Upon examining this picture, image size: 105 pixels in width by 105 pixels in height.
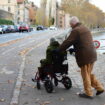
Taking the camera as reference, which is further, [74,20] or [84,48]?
[74,20]

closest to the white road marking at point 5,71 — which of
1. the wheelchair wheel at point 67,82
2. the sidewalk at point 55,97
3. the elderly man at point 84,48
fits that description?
the sidewalk at point 55,97

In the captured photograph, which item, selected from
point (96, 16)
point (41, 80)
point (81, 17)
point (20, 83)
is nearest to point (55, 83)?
point (41, 80)

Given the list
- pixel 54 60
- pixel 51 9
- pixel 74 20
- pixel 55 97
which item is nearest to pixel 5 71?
pixel 54 60

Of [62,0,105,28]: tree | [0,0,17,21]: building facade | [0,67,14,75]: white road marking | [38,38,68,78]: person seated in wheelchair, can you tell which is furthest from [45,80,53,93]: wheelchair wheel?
[0,0,17,21]: building facade

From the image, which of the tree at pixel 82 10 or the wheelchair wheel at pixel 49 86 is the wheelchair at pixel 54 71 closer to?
the wheelchair wheel at pixel 49 86

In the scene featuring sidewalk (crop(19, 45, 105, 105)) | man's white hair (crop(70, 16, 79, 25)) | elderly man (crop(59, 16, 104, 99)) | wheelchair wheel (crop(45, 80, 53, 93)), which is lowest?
sidewalk (crop(19, 45, 105, 105))

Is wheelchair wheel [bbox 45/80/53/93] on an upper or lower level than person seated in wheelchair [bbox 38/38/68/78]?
lower

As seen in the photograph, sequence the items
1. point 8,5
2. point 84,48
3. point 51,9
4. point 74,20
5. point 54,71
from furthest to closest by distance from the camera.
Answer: point 51,9 → point 8,5 → point 54,71 → point 74,20 → point 84,48

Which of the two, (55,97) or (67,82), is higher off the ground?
(67,82)

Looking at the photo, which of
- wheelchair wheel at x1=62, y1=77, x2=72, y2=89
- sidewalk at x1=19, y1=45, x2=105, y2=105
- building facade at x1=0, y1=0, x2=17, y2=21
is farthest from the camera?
building facade at x1=0, y1=0, x2=17, y2=21

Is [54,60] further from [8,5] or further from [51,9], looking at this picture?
[51,9]

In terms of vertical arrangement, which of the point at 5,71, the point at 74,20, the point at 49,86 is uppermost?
the point at 74,20

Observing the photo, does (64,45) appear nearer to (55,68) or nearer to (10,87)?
(55,68)

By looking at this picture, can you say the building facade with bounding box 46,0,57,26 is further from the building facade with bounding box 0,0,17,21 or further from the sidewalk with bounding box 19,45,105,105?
the sidewalk with bounding box 19,45,105,105
